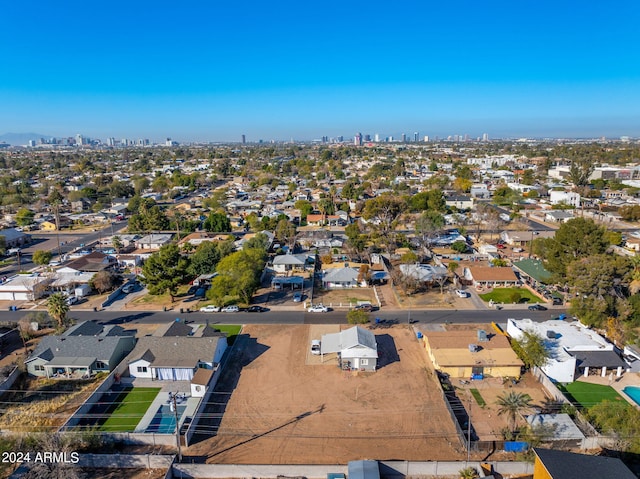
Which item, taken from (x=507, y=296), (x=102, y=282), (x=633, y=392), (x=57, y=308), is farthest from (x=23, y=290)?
(x=633, y=392)

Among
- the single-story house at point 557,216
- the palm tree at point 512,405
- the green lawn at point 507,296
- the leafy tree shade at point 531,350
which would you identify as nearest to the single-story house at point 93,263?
the green lawn at point 507,296

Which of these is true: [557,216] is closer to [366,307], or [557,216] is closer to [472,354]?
[366,307]

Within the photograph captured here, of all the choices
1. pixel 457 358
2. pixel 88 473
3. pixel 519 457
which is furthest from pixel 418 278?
pixel 88 473

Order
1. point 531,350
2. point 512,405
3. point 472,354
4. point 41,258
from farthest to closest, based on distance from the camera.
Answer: point 41,258, point 472,354, point 531,350, point 512,405

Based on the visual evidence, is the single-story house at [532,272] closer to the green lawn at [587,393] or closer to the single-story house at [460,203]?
the green lawn at [587,393]

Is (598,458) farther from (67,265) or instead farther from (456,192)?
(456,192)

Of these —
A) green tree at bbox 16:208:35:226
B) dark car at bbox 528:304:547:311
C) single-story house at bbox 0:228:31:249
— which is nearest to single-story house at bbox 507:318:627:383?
dark car at bbox 528:304:547:311

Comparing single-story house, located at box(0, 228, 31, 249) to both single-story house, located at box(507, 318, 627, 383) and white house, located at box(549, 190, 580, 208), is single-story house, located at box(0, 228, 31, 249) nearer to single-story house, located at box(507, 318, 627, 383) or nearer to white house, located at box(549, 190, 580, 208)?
single-story house, located at box(507, 318, 627, 383)
